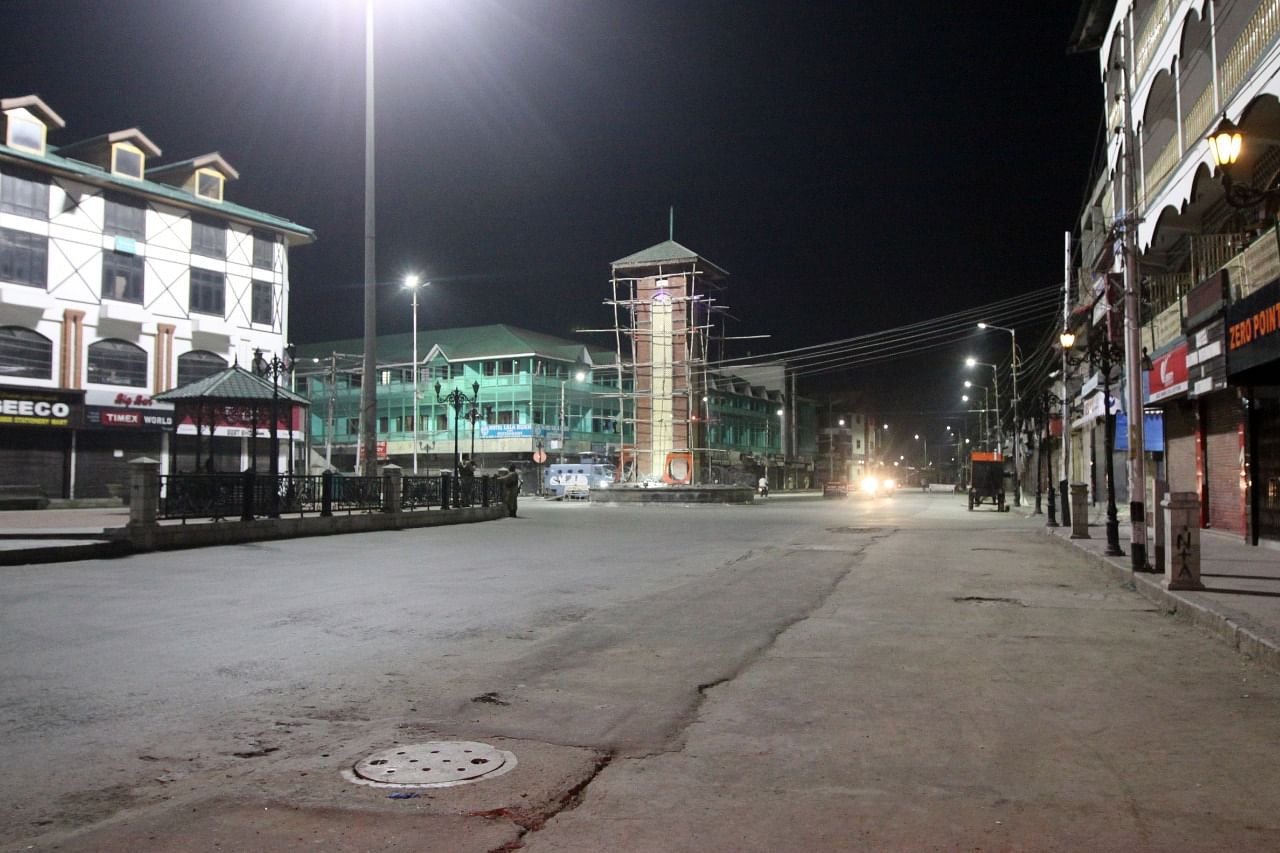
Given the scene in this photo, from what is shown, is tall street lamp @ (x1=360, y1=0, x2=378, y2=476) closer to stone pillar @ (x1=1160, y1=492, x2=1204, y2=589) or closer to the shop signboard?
the shop signboard

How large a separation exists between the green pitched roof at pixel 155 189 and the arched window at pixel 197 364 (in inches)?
261

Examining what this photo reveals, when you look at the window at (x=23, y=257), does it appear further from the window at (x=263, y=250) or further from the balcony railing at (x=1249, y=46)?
the balcony railing at (x=1249, y=46)

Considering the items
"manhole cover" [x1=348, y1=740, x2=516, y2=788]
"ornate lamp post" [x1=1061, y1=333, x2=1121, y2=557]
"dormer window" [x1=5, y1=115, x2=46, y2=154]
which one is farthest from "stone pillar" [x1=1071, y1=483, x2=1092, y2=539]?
"dormer window" [x1=5, y1=115, x2=46, y2=154]

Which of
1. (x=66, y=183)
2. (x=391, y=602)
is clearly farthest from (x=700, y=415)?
(x=391, y=602)

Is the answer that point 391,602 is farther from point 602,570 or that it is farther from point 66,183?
point 66,183

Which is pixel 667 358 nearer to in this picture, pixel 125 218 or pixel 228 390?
pixel 125 218

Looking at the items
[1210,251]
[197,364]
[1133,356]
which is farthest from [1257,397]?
[197,364]

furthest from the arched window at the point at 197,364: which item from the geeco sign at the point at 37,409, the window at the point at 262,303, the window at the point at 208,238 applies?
the geeco sign at the point at 37,409

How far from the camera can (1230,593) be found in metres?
11.6

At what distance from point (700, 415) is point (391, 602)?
4811cm

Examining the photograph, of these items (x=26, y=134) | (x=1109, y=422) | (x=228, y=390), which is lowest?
(x=1109, y=422)

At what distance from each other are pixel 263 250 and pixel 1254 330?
43.1m

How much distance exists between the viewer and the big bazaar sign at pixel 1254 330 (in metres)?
13.5

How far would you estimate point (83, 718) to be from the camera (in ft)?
19.8
